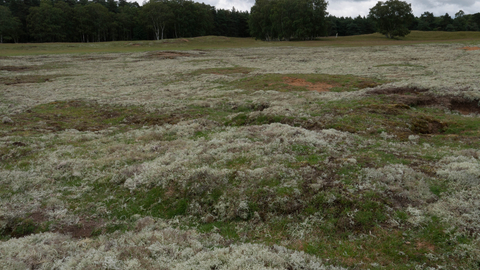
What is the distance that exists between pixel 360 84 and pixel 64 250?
A: 30.9 m

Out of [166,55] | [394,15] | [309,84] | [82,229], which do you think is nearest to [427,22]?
[394,15]

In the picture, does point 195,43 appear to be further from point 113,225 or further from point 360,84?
point 113,225

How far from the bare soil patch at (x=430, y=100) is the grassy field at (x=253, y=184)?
3.3 inches

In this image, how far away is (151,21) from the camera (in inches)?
5325

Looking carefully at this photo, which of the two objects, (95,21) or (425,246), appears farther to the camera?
(95,21)

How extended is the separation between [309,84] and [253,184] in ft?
79.1

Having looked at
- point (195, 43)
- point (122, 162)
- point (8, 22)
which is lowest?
point (122, 162)

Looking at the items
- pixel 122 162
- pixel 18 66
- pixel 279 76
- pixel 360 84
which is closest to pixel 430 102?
pixel 360 84

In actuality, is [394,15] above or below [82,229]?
above

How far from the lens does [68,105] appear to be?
29.0 metres

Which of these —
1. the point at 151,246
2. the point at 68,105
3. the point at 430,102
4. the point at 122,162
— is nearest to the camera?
the point at 151,246

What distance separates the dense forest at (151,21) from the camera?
120750mm

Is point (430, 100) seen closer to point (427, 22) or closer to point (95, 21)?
point (95, 21)

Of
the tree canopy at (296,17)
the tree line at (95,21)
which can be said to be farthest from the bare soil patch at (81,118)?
the tree line at (95,21)
